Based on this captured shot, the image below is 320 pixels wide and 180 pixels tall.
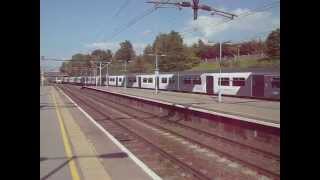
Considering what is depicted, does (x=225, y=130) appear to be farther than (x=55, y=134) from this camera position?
Yes

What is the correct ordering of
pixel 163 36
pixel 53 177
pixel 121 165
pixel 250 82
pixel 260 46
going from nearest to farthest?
pixel 53 177
pixel 121 165
pixel 250 82
pixel 260 46
pixel 163 36

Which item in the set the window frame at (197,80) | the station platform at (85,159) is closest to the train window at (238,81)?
the window frame at (197,80)

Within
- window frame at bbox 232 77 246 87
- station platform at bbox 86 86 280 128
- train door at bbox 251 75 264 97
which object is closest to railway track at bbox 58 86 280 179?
station platform at bbox 86 86 280 128

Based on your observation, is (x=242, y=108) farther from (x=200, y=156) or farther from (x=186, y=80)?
(x=186, y=80)

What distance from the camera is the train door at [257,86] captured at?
3350cm

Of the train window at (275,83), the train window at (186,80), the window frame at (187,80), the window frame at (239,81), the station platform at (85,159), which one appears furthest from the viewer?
the train window at (186,80)

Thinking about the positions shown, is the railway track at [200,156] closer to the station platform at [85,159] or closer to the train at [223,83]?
the station platform at [85,159]

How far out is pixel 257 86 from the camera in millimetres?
34531

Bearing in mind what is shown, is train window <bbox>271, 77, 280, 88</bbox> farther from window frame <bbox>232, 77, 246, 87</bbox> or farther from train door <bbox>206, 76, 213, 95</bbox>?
train door <bbox>206, 76, 213, 95</bbox>
